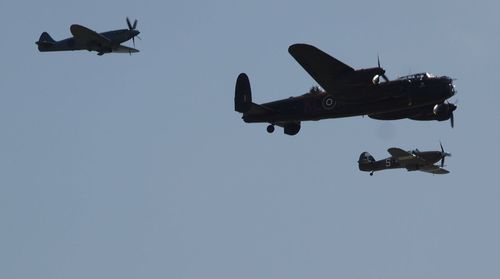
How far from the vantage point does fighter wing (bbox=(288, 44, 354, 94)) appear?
140 feet

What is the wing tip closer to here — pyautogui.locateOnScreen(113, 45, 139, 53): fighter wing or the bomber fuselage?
the bomber fuselage

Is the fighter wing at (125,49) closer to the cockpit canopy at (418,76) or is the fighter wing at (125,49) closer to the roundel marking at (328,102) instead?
the roundel marking at (328,102)

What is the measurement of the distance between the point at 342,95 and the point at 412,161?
17752mm

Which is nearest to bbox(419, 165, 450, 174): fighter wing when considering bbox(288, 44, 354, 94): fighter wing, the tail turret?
bbox(288, 44, 354, 94): fighter wing

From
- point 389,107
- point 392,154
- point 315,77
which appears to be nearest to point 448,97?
point 389,107

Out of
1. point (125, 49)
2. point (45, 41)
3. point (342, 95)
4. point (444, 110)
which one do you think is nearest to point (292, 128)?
point (342, 95)

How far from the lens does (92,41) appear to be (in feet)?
166

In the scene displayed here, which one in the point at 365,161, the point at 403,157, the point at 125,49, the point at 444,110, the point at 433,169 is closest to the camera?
the point at 444,110

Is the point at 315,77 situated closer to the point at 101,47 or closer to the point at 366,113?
the point at 366,113

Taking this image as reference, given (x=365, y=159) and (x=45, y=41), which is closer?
(x=45, y=41)

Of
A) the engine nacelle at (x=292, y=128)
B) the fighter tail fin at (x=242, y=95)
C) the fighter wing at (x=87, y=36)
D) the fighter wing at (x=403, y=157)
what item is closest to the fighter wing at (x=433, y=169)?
the fighter wing at (x=403, y=157)

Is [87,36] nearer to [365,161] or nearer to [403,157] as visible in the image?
[403,157]

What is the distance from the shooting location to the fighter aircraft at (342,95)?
43125 mm

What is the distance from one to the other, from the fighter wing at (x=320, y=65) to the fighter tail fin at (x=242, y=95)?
384 centimetres
